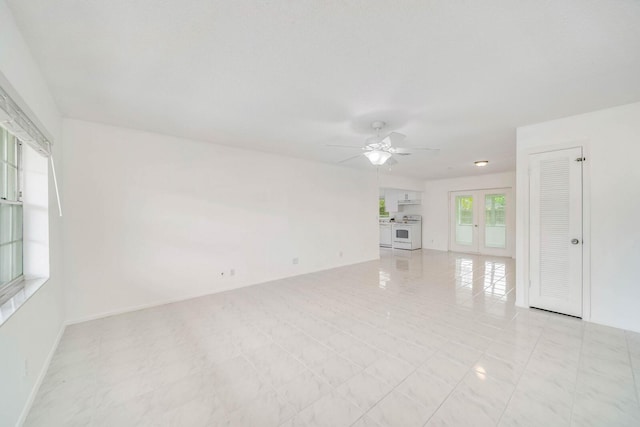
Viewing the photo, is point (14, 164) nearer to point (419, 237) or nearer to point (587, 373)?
point (587, 373)

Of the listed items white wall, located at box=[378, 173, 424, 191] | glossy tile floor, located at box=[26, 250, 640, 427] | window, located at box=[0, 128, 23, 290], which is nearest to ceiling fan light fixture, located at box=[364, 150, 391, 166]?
glossy tile floor, located at box=[26, 250, 640, 427]

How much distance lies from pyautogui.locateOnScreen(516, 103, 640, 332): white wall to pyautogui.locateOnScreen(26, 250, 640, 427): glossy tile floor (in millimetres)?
293

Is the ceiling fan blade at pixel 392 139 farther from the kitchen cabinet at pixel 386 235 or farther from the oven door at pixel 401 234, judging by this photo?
the kitchen cabinet at pixel 386 235

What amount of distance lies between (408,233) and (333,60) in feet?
24.0

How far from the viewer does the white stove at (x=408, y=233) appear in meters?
8.34

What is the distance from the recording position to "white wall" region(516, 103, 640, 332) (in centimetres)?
263

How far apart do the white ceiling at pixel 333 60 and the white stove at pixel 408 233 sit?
5478 millimetres

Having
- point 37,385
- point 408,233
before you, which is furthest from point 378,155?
point 408,233

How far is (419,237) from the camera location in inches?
340

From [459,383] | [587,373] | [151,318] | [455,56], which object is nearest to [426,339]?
[459,383]

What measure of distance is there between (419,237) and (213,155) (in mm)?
7118

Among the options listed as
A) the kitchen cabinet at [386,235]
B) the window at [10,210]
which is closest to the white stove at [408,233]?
the kitchen cabinet at [386,235]

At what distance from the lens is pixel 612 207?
108 inches

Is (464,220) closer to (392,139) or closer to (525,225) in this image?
(525,225)
